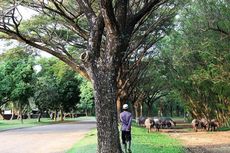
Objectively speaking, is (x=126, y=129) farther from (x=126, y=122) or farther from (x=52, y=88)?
(x=52, y=88)

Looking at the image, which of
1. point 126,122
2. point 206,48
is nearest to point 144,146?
point 126,122

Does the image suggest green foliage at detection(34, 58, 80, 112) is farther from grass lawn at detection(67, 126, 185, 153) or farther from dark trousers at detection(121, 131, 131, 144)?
dark trousers at detection(121, 131, 131, 144)

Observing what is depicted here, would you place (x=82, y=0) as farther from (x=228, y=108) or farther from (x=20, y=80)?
(x=20, y=80)

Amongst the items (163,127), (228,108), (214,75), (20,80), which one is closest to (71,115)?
(20,80)

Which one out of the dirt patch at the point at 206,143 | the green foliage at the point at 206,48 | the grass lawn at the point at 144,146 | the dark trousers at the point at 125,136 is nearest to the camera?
the dark trousers at the point at 125,136

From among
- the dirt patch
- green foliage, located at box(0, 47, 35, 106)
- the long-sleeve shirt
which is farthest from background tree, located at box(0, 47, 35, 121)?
the long-sleeve shirt

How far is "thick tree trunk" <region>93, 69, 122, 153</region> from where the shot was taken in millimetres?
11039

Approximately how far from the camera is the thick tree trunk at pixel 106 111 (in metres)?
11.0

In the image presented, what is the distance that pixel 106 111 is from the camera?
1112cm

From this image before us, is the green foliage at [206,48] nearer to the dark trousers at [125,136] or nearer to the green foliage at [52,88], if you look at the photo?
the dark trousers at [125,136]

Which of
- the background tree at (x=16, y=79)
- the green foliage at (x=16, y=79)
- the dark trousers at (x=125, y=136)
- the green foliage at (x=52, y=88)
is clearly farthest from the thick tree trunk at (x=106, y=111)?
the green foliage at (x=52, y=88)

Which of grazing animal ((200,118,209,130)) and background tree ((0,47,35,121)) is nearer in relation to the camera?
grazing animal ((200,118,209,130))

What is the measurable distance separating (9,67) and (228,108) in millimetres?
25960

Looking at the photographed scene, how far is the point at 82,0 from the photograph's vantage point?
1210 cm
